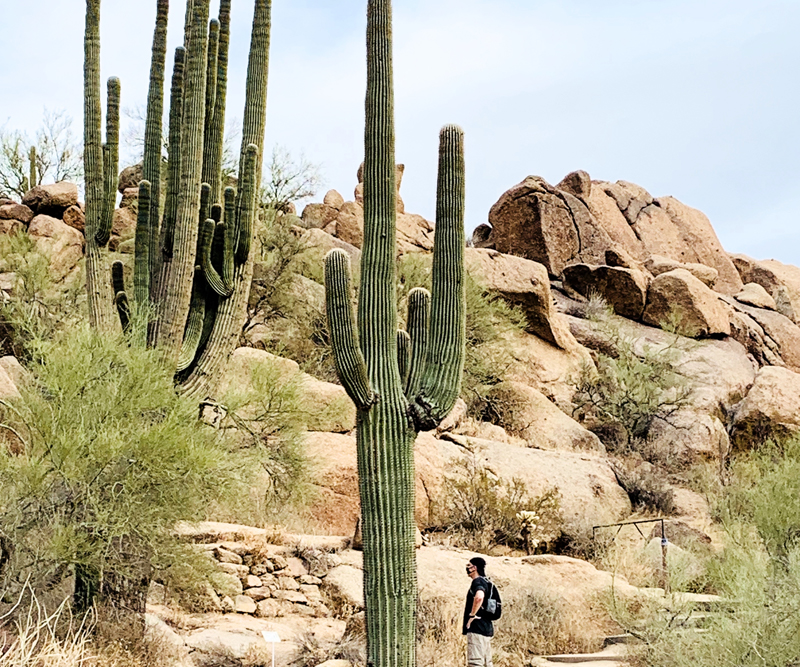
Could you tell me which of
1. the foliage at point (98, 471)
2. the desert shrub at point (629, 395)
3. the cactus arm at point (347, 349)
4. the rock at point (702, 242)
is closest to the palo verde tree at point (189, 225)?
the foliage at point (98, 471)

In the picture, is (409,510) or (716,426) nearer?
(409,510)

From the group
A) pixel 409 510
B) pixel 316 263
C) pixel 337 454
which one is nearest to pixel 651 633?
pixel 409 510

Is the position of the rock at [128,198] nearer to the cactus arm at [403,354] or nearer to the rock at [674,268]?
the rock at [674,268]

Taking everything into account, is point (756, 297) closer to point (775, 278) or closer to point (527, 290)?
point (775, 278)

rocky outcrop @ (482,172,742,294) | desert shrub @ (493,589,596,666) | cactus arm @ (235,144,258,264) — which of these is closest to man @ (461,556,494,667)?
desert shrub @ (493,589,596,666)

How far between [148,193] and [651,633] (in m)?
7.34

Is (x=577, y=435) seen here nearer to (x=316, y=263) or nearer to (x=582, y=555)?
(x=582, y=555)

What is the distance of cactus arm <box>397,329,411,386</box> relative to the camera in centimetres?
862

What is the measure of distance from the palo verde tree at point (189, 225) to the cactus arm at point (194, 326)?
0.01 metres

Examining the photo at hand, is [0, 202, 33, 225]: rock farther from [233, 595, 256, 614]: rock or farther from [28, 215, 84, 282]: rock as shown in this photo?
[233, 595, 256, 614]: rock

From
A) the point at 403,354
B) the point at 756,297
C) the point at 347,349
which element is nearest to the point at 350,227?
the point at 756,297

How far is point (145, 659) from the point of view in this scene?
27.1ft

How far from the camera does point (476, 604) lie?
8.80 m

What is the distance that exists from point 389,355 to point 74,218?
1853 cm
